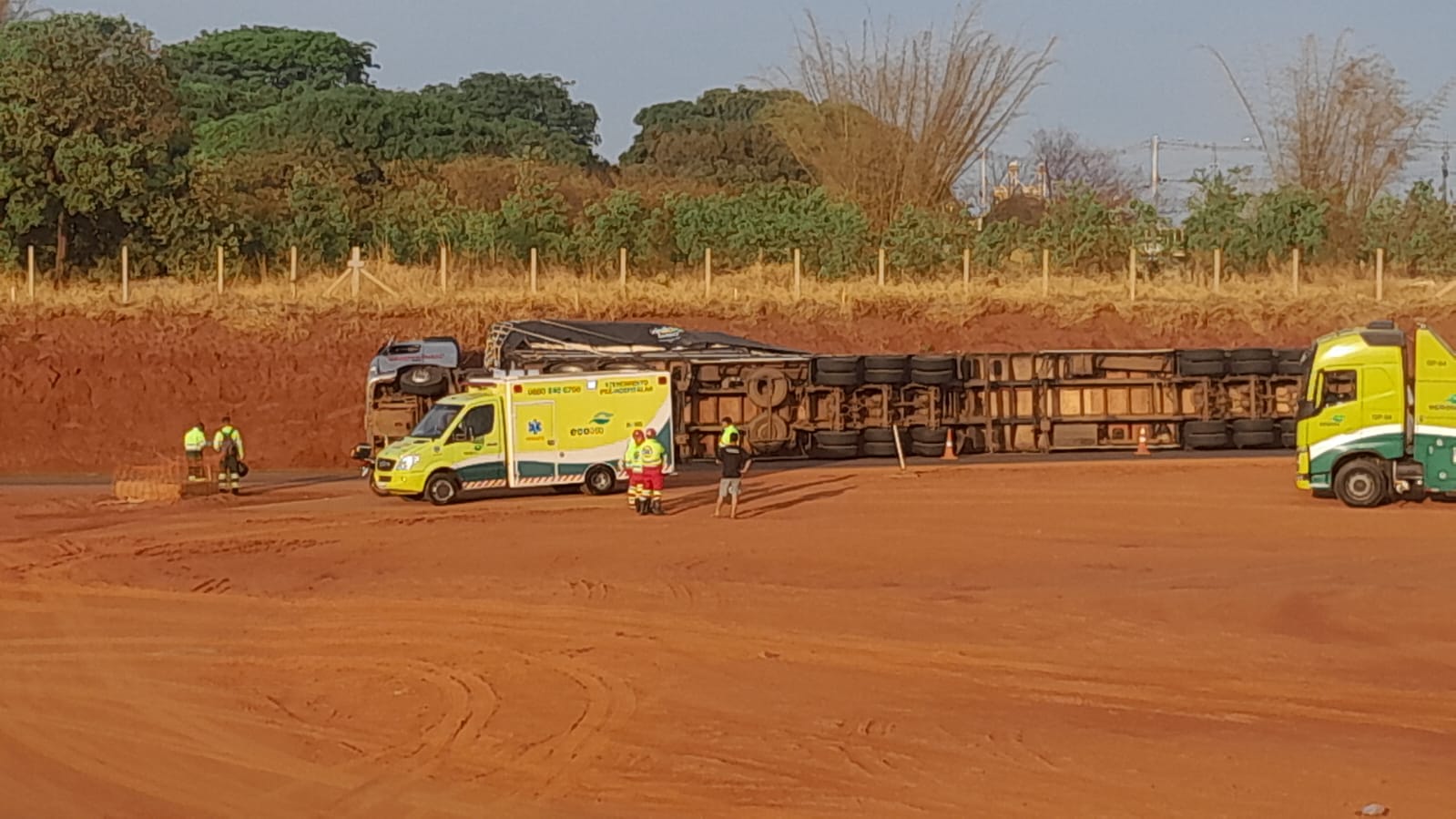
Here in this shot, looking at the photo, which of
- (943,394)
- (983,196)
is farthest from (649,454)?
(983,196)

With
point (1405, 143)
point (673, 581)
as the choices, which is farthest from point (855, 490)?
point (1405, 143)

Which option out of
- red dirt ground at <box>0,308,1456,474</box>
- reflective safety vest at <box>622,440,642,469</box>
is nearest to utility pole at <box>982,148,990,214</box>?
red dirt ground at <box>0,308,1456,474</box>

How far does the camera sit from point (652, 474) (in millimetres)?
28469

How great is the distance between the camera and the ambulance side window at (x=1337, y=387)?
2850cm

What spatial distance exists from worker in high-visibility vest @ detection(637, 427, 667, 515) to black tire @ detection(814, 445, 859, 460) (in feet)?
30.8

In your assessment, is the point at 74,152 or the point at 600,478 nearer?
the point at 600,478

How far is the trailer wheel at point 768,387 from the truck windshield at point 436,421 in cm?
771

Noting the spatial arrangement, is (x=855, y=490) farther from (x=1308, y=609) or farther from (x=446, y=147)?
(x=446, y=147)

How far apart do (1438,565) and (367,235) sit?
4218 centimetres

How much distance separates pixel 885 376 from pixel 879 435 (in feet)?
4.06

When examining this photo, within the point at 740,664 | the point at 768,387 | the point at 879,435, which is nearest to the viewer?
the point at 740,664

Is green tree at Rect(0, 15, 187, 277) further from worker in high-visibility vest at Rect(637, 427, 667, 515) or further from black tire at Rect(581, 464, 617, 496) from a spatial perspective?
worker in high-visibility vest at Rect(637, 427, 667, 515)

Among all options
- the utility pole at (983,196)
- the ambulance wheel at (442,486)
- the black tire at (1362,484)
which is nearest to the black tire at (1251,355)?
the black tire at (1362,484)

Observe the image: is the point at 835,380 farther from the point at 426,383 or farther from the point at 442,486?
the point at 442,486
